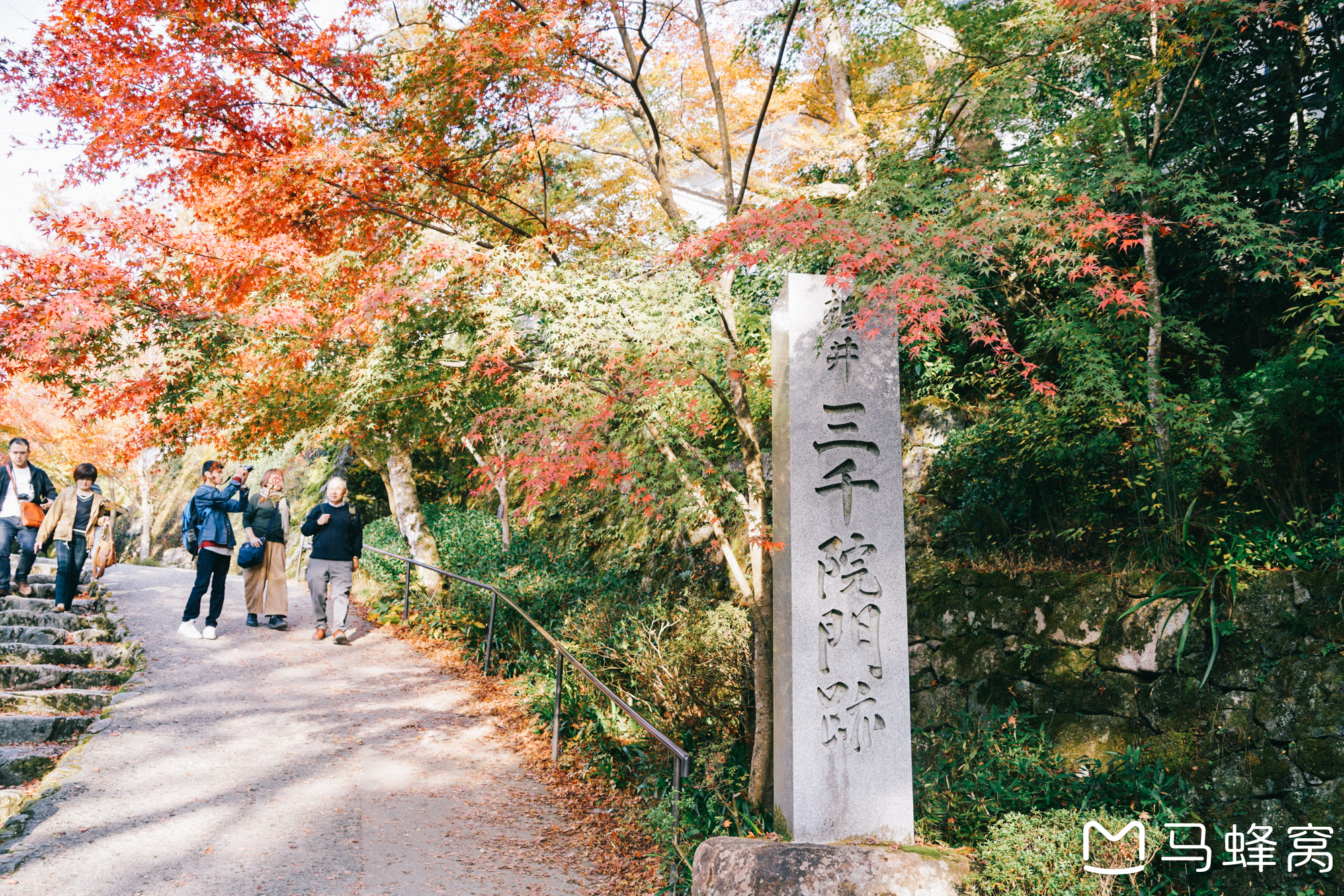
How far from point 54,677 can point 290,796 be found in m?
2.85

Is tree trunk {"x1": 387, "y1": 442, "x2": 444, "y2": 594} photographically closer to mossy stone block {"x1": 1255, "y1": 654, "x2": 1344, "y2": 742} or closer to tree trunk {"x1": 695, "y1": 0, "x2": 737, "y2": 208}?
tree trunk {"x1": 695, "y1": 0, "x2": 737, "y2": 208}

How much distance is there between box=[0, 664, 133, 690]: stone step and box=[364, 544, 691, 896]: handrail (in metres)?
3.07

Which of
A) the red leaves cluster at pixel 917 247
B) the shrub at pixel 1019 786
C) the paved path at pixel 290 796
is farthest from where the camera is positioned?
the shrub at pixel 1019 786

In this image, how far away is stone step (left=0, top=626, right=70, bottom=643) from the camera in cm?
709

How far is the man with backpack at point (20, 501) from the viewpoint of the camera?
759cm

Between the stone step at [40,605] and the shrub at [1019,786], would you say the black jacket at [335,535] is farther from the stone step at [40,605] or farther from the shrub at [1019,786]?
the shrub at [1019,786]

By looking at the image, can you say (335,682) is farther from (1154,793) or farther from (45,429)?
(45,429)

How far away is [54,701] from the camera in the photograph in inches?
244

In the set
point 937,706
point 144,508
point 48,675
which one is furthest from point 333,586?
point 144,508

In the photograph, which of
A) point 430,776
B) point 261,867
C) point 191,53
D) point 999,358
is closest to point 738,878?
point 261,867

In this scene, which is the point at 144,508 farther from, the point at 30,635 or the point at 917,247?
Result: the point at 917,247

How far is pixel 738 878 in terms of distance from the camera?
12.8 ft

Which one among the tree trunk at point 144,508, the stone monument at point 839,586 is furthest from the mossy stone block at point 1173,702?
the tree trunk at point 144,508

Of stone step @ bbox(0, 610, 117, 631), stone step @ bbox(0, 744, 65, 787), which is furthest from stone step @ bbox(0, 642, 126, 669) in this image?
stone step @ bbox(0, 744, 65, 787)
